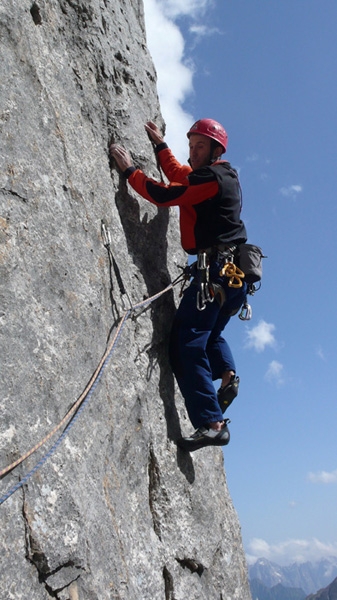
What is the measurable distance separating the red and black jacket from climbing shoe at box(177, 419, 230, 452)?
6.13 feet

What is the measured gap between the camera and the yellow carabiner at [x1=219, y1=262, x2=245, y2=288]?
19.7 ft

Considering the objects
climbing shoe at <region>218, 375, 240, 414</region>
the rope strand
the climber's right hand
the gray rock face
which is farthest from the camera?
the climber's right hand

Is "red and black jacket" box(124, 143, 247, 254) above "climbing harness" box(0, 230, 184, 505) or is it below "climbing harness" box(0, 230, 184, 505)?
above

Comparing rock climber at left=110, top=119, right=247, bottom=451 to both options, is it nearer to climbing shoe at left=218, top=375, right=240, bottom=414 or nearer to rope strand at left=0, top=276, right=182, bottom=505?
climbing shoe at left=218, top=375, right=240, bottom=414

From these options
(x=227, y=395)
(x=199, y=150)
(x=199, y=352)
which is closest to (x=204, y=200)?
(x=199, y=150)

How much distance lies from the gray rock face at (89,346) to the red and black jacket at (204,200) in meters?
0.37

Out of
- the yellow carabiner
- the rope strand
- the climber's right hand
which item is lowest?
the rope strand

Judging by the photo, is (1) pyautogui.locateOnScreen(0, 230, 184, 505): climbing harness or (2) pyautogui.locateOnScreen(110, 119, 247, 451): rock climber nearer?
(1) pyautogui.locateOnScreen(0, 230, 184, 505): climbing harness

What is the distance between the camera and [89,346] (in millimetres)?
4727

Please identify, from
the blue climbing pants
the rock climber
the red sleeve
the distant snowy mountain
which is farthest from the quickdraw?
the distant snowy mountain

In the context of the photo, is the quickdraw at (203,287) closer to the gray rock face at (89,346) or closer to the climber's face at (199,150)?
the gray rock face at (89,346)

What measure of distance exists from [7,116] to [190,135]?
2616 millimetres

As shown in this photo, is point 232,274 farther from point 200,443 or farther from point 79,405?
point 79,405

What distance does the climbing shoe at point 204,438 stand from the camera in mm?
5652
